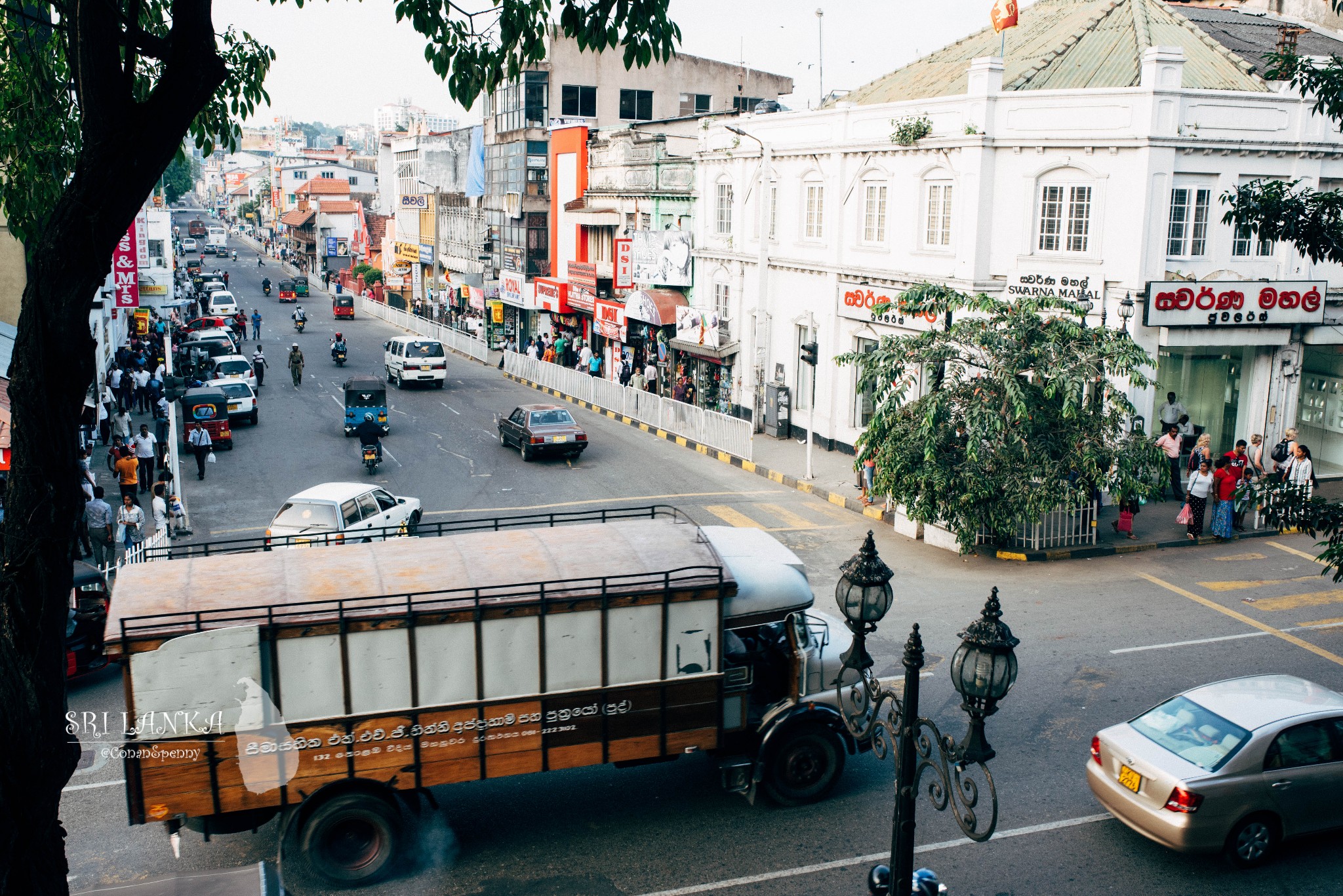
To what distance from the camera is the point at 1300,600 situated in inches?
666

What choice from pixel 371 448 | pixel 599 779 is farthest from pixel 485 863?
pixel 371 448

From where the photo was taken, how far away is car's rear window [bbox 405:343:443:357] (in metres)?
39.8

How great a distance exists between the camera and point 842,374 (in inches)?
1126

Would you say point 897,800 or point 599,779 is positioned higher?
point 897,800

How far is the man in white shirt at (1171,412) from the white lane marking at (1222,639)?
772 cm

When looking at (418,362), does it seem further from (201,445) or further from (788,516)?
(788,516)

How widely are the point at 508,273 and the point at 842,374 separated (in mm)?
28195

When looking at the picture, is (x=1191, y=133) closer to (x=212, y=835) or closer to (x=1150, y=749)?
(x=1150, y=749)

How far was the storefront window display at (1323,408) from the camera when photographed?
24016 millimetres

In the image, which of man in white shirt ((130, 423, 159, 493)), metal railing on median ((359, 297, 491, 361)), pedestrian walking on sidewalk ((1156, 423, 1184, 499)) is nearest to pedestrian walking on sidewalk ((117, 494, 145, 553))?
man in white shirt ((130, 423, 159, 493))

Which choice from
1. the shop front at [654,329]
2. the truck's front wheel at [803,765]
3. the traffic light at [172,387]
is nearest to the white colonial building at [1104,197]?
the shop front at [654,329]

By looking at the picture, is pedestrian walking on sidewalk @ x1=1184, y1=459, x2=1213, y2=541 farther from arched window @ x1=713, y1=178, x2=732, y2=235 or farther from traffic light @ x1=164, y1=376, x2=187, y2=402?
traffic light @ x1=164, y1=376, x2=187, y2=402

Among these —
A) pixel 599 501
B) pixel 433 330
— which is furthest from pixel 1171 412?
pixel 433 330

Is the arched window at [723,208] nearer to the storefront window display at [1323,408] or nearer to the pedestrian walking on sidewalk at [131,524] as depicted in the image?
the storefront window display at [1323,408]
